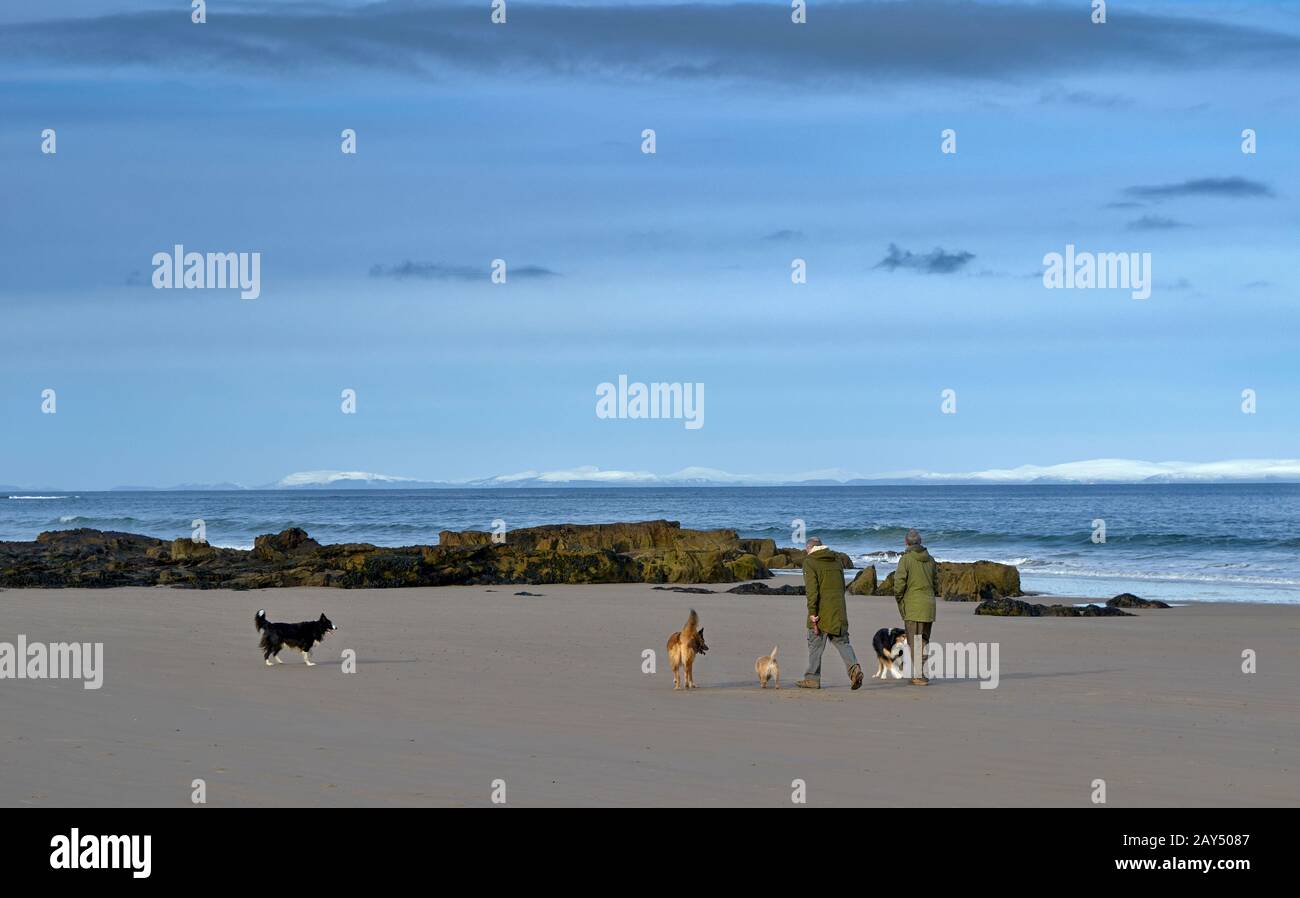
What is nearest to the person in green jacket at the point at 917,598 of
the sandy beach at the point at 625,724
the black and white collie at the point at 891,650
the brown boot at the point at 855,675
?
the black and white collie at the point at 891,650

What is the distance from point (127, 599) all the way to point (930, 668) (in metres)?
18.4

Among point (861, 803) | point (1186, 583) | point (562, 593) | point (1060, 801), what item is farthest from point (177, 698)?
point (1186, 583)

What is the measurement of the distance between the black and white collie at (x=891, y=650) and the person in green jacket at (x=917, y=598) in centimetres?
17

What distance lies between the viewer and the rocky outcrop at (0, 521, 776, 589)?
3319cm

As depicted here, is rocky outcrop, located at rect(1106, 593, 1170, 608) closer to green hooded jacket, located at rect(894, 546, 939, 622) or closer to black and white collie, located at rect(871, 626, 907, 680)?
black and white collie, located at rect(871, 626, 907, 680)

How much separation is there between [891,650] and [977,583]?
14626 millimetres

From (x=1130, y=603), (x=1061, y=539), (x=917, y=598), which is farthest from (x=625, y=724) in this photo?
(x=1061, y=539)

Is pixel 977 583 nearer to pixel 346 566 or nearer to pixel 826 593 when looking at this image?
pixel 346 566

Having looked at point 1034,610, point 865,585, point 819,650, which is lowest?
point 1034,610

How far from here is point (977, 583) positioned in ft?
98.1

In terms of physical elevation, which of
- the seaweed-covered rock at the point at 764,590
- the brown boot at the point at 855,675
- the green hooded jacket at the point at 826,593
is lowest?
the brown boot at the point at 855,675

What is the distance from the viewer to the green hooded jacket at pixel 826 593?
1492cm

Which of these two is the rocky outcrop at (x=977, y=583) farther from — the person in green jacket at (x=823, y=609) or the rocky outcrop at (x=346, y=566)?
the person in green jacket at (x=823, y=609)

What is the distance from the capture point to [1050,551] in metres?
56.7
